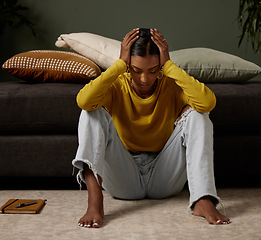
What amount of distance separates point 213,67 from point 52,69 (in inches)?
31.9

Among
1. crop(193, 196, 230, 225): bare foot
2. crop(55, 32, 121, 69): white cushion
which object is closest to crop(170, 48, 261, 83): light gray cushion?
crop(55, 32, 121, 69): white cushion

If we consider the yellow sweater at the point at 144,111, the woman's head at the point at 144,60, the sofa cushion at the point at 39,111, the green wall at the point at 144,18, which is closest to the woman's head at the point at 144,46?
the woman's head at the point at 144,60

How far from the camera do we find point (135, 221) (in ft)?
4.96

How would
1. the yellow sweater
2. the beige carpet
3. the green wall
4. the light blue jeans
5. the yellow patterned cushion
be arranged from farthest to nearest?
1. the green wall
2. the yellow patterned cushion
3. the yellow sweater
4. the light blue jeans
5. the beige carpet

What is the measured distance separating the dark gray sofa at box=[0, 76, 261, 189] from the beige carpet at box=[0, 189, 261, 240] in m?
0.13

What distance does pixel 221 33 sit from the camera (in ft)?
10.2

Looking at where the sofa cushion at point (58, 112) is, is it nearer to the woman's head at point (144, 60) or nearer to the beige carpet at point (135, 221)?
the beige carpet at point (135, 221)

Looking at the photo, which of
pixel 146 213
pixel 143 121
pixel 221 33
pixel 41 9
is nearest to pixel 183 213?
pixel 146 213

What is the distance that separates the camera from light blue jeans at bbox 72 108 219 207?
1531mm

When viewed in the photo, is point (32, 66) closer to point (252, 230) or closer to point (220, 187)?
point (220, 187)

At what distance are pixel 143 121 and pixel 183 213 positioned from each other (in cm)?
39

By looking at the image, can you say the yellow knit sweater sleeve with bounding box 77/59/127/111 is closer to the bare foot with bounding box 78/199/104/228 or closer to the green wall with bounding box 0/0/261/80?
the bare foot with bounding box 78/199/104/228

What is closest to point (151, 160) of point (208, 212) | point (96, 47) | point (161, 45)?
point (208, 212)

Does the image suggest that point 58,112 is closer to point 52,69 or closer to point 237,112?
point 52,69
